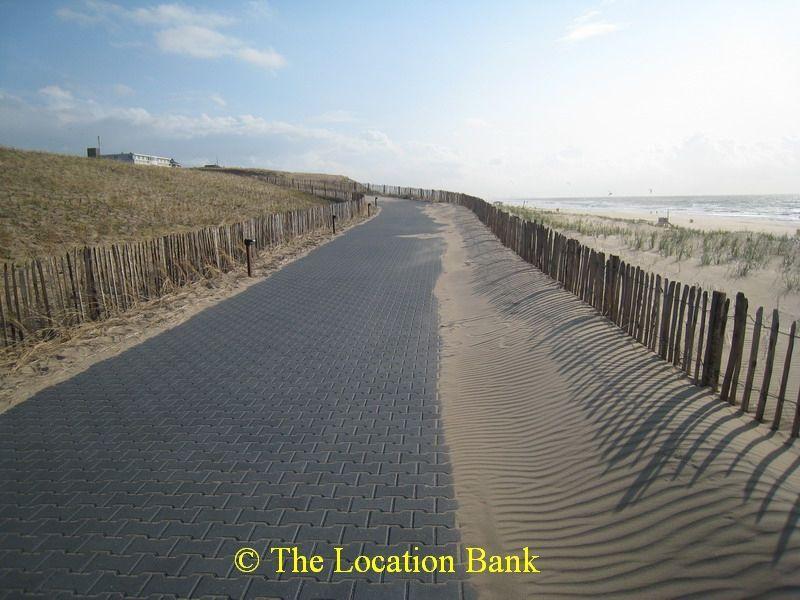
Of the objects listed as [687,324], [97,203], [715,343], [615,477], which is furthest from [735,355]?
[97,203]

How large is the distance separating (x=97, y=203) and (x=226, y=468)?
25.3 m

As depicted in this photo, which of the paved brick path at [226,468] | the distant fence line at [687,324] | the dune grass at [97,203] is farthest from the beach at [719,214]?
the dune grass at [97,203]

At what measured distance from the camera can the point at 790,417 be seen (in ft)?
16.0

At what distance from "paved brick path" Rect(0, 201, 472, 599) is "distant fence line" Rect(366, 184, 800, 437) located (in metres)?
2.90

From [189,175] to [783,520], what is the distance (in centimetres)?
4911

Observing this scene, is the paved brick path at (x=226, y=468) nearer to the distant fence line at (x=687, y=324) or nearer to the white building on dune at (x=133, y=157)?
the distant fence line at (x=687, y=324)

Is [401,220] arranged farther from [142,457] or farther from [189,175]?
[142,457]

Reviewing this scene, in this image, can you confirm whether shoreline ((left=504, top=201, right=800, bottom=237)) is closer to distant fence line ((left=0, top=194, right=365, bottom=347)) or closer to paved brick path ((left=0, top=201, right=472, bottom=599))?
distant fence line ((left=0, top=194, right=365, bottom=347))

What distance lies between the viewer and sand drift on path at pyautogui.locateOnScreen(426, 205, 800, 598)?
293 cm

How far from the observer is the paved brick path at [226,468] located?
328cm

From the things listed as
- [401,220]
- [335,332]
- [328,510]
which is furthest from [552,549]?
[401,220]

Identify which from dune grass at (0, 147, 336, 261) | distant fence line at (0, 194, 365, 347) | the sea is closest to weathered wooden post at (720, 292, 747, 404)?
distant fence line at (0, 194, 365, 347)

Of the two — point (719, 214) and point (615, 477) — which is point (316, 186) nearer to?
point (719, 214)

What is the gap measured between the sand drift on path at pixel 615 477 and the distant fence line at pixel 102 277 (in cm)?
653
